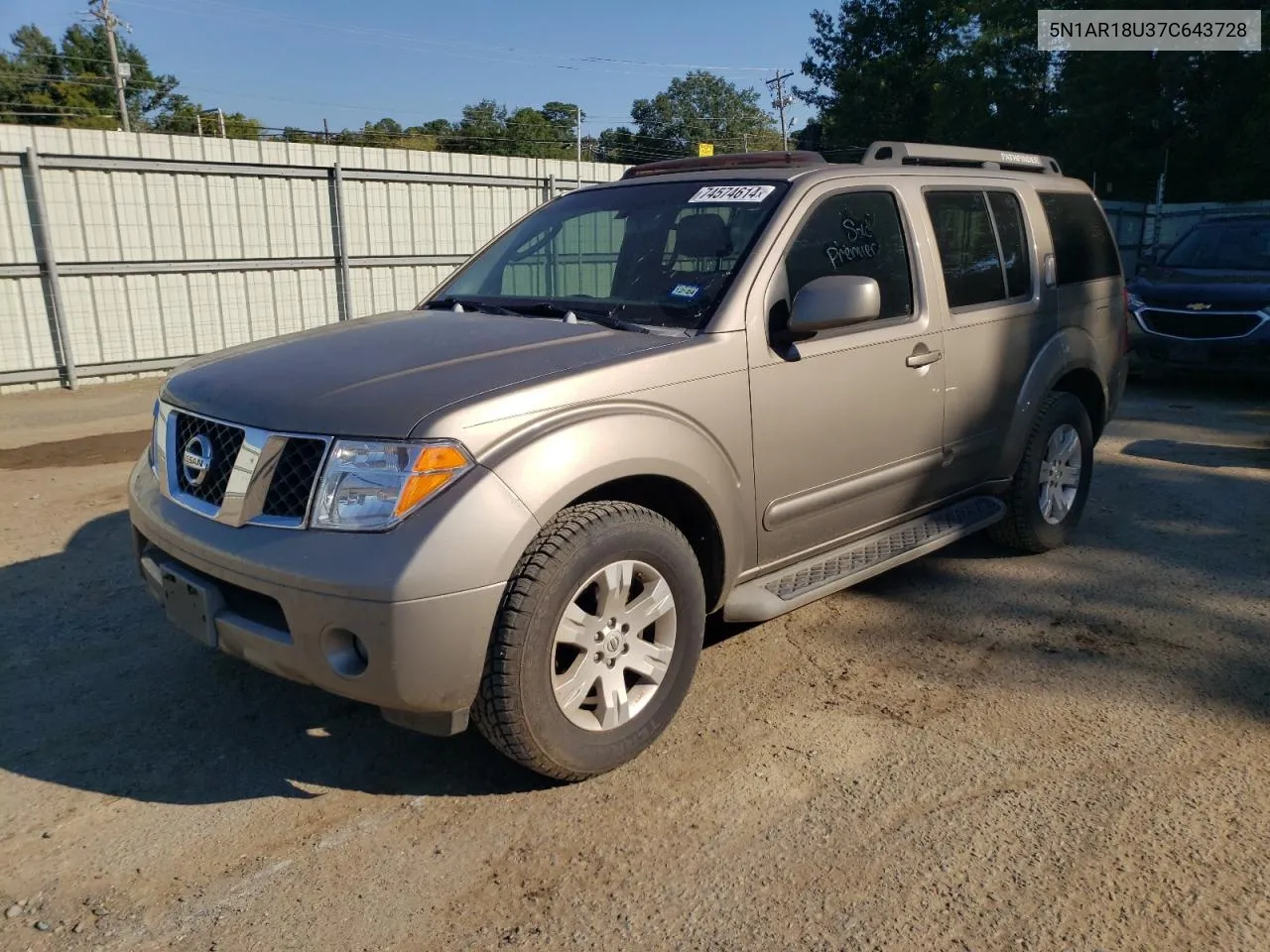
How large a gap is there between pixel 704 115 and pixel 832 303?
95.8 m

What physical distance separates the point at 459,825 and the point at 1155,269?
1012 centimetres

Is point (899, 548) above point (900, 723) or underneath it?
above

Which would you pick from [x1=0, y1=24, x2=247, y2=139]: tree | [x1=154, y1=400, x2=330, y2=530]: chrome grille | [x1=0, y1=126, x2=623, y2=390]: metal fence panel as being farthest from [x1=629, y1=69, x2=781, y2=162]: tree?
[x1=154, y1=400, x2=330, y2=530]: chrome grille

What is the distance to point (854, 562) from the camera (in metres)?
3.85

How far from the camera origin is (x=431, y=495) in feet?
8.51

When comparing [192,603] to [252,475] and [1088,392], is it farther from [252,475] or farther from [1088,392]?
[1088,392]

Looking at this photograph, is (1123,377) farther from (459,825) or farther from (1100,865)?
(459,825)

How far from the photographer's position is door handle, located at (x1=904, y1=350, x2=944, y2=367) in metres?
3.97

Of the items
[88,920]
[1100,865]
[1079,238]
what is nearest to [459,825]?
[88,920]

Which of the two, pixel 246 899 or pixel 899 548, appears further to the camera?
pixel 899 548

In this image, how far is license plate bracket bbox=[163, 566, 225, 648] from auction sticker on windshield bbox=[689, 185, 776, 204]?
2247 millimetres

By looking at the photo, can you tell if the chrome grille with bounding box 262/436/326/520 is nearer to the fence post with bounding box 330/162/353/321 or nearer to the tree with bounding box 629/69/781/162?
the fence post with bounding box 330/162/353/321

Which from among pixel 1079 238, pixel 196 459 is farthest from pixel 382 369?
pixel 1079 238

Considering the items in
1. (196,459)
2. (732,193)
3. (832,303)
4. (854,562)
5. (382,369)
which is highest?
(732,193)
